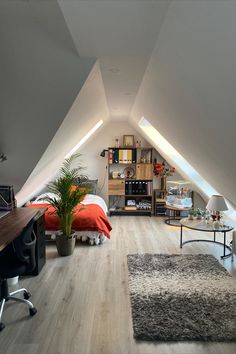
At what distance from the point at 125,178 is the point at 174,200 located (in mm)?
1374

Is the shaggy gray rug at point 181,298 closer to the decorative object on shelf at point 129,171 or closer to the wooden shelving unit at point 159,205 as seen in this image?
the wooden shelving unit at point 159,205

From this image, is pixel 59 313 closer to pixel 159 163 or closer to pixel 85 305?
pixel 85 305

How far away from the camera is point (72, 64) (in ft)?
7.39

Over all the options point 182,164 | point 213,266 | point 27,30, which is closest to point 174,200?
point 182,164

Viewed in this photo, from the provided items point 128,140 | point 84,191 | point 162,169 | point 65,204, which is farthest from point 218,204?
point 128,140

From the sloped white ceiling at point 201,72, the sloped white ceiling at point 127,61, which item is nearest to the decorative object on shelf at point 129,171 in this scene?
the sloped white ceiling at point 127,61

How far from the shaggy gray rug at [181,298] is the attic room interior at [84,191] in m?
0.01

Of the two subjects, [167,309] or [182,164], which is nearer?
[167,309]

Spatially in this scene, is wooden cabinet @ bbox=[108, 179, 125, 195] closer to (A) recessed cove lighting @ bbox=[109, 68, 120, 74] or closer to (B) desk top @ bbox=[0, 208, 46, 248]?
(B) desk top @ bbox=[0, 208, 46, 248]

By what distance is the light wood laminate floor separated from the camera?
91.7 inches

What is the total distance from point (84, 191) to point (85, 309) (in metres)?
1.75

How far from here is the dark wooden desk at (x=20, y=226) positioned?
100 inches

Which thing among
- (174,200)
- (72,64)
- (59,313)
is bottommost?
(59,313)

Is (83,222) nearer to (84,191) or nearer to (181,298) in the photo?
(84,191)
